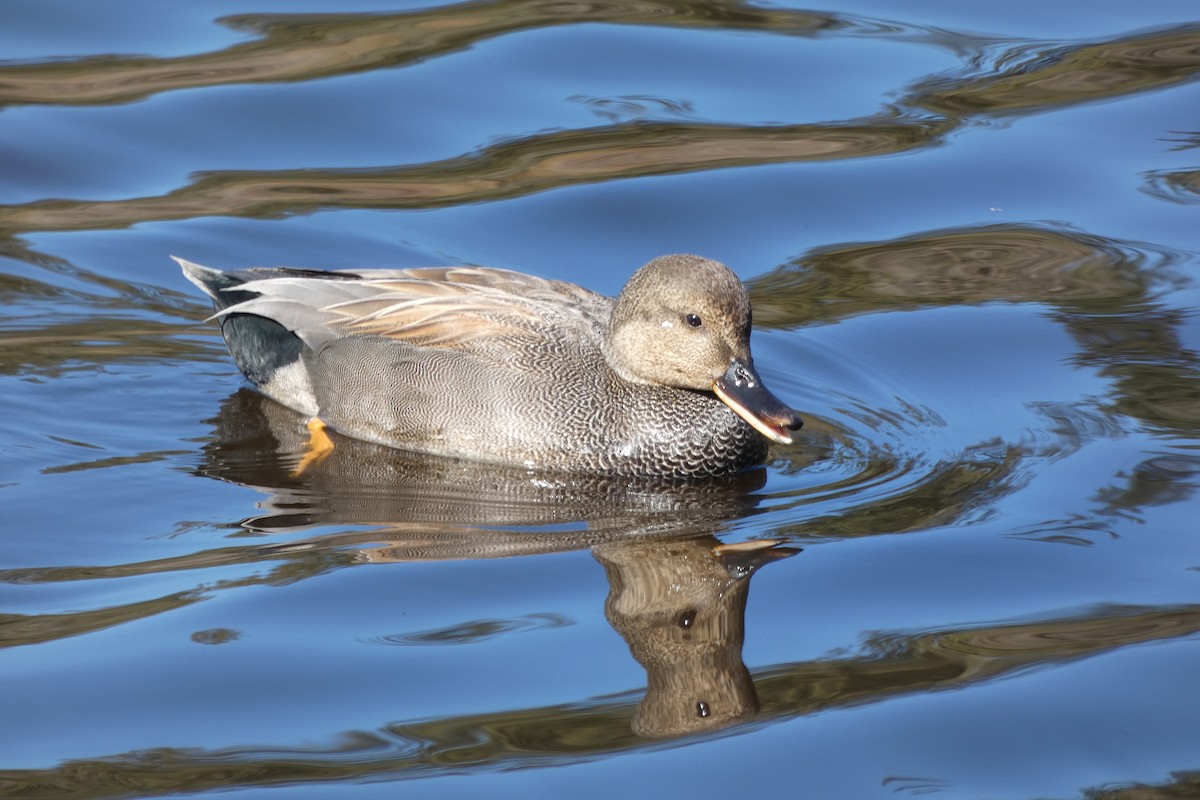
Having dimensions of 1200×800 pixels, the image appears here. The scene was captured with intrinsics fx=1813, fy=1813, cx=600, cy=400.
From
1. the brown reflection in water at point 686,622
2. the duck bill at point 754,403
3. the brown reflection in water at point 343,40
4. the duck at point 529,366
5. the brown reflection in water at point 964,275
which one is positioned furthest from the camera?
the brown reflection in water at point 343,40

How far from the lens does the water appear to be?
5227 mm

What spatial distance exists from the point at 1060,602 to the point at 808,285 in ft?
11.7

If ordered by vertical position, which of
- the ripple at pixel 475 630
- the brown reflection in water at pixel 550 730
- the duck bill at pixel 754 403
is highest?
the duck bill at pixel 754 403

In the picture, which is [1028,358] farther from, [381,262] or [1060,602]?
[381,262]

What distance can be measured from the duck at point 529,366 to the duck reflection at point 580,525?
125 mm

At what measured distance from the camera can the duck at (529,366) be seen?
7527 millimetres

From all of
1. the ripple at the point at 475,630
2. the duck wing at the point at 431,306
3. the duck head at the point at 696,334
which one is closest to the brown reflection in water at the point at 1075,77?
the duck wing at the point at 431,306

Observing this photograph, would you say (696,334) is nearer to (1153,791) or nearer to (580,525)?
(580,525)

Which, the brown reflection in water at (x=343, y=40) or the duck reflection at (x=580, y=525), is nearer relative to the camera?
the duck reflection at (x=580, y=525)

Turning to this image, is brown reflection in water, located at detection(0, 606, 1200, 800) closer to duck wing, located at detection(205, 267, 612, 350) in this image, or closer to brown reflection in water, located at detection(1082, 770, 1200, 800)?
brown reflection in water, located at detection(1082, 770, 1200, 800)

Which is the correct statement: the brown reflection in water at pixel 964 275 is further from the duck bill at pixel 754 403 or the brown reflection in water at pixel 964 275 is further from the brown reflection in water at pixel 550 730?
the brown reflection in water at pixel 550 730

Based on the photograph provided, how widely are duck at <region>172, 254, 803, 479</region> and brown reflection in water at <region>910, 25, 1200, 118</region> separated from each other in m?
4.20

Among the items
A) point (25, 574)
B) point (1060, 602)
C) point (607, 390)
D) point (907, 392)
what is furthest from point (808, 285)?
point (25, 574)

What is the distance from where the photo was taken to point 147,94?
11422 millimetres
